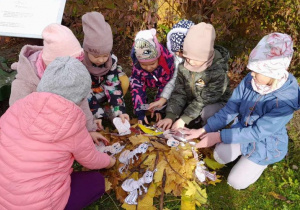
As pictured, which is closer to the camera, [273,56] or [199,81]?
[273,56]

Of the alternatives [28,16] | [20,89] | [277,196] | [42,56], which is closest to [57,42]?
[42,56]

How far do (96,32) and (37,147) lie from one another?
122 cm

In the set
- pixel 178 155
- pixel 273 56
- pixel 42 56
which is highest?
pixel 273 56

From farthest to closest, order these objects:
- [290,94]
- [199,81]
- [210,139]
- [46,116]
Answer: [199,81]
[210,139]
[290,94]
[46,116]

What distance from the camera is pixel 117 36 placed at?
4461 millimetres

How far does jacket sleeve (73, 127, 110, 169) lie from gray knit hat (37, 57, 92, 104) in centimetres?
25

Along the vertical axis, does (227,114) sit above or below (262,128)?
below

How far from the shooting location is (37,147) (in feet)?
5.34

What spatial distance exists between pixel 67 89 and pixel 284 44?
1492 mm

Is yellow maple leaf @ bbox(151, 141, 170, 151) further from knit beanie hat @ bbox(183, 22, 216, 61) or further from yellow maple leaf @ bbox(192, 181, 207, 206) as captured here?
knit beanie hat @ bbox(183, 22, 216, 61)

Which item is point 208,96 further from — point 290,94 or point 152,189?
point 152,189

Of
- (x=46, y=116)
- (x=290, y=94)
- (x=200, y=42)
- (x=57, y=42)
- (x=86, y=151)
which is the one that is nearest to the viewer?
(x=46, y=116)

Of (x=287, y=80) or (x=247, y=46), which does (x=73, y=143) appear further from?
(x=247, y=46)

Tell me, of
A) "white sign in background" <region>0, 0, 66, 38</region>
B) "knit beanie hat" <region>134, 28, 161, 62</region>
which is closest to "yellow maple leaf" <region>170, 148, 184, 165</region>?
"knit beanie hat" <region>134, 28, 161, 62</region>
